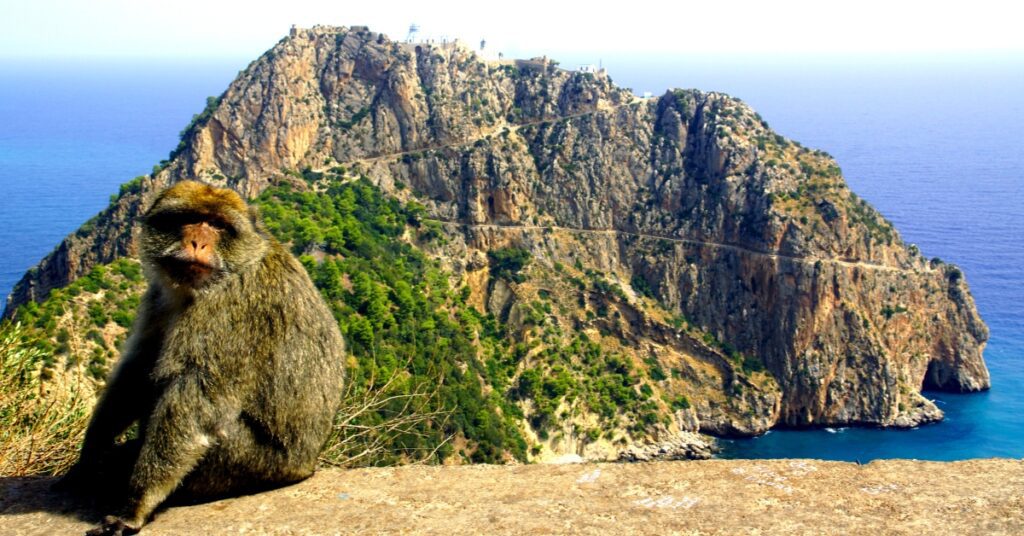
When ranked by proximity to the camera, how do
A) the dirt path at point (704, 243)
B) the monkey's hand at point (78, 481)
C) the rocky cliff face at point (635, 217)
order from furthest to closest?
the dirt path at point (704, 243) < the rocky cliff face at point (635, 217) < the monkey's hand at point (78, 481)

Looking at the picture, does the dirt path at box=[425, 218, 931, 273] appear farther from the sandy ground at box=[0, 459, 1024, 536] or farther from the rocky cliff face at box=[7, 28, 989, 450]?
the sandy ground at box=[0, 459, 1024, 536]

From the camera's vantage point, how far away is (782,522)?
505cm

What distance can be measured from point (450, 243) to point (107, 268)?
2587 cm

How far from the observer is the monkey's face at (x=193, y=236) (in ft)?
17.3

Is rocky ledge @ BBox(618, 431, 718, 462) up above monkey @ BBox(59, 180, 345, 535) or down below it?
below

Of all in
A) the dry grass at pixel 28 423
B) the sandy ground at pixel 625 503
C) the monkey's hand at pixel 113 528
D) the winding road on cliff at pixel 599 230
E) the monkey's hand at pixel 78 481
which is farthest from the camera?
the winding road on cliff at pixel 599 230

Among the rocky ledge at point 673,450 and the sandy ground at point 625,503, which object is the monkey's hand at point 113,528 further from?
the rocky ledge at point 673,450

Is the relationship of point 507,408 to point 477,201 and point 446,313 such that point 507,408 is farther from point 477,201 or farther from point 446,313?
point 477,201

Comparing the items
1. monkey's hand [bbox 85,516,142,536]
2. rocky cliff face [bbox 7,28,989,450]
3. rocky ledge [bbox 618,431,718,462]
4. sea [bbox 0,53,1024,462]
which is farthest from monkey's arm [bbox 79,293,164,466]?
sea [bbox 0,53,1024,462]

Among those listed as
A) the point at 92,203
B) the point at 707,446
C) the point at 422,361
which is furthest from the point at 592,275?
the point at 92,203

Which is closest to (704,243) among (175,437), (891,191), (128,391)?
(128,391)

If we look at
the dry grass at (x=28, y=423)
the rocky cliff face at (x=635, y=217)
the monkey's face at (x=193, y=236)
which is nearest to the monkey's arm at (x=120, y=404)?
the monkey's face at (x=193, y=236)

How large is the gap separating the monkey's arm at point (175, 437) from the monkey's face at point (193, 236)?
69 centimetres

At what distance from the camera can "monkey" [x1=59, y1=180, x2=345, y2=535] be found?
5.18 metres
